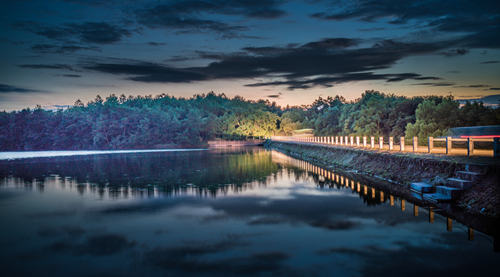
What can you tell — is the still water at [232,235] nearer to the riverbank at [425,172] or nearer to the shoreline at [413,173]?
the shoreline at [413,173]

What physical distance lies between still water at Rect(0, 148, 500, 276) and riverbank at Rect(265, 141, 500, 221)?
1.22m

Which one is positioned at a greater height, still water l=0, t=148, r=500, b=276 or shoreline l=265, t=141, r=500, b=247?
shoreline l=265, t=141, r=500, b=247

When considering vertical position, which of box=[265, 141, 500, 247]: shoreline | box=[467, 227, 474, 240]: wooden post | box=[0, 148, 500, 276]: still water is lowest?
box=[0, 148, 500, 276]: still water

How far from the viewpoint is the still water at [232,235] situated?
35.2 feet

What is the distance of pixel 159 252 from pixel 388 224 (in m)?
8.52

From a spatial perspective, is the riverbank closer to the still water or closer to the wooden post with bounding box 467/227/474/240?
the wooden post with bounding box 467/227/474/240

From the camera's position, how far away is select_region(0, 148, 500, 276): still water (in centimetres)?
1073

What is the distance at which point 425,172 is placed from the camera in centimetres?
2097

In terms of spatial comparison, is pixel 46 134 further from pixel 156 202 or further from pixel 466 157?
pixel 466 157

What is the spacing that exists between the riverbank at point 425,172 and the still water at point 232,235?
3.99 ft

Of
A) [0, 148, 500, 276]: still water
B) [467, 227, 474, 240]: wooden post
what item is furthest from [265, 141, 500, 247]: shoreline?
[0, 148, 500, 276]: still water

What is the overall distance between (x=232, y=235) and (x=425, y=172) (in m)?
11.9

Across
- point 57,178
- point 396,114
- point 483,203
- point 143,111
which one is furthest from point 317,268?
point 143,111

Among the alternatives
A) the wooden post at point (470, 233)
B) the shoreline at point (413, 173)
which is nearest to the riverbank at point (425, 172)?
the shoreline at point (413, 173)
